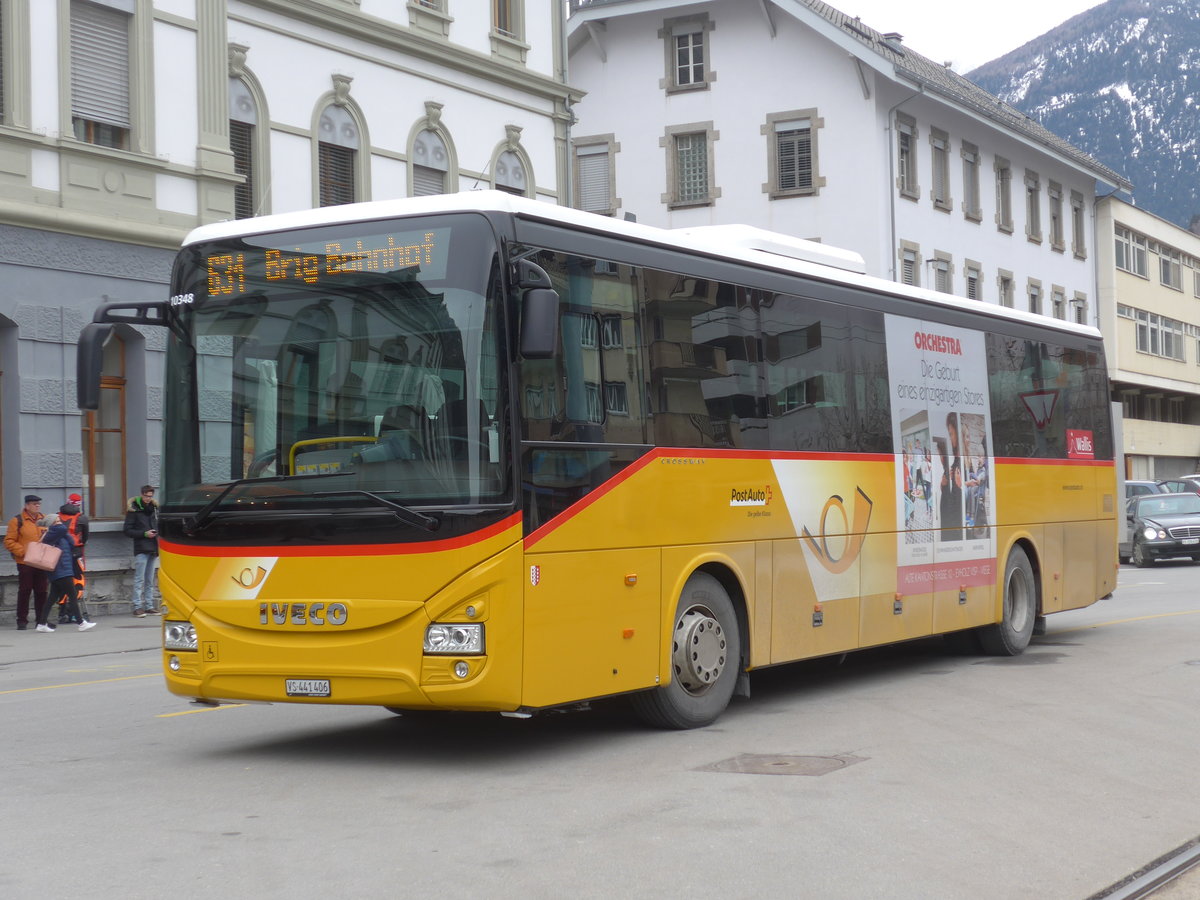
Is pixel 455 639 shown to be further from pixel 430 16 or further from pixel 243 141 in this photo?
pixel 430 16

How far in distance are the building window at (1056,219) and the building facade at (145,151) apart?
29.9m

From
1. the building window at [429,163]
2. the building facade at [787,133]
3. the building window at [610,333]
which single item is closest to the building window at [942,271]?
the building facade at [787,133]

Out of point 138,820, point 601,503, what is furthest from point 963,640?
point 138,820

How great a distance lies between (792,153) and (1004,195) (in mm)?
10014

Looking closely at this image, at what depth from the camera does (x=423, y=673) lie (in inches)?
342

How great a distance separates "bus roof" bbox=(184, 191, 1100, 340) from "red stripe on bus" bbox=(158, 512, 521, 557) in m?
1.71

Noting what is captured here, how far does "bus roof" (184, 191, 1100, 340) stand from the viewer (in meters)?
9.07

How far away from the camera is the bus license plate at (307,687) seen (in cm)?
888

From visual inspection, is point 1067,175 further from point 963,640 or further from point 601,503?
point 601,503

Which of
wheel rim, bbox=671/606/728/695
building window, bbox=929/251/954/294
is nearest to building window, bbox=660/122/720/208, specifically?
building window, bbox=929/251/954/294

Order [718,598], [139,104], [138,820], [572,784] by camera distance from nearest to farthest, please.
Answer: [138,820] → [572,784] → [718,598] → [139,104]

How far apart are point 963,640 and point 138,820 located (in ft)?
32.0

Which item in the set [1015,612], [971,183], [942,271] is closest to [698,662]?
[1015,612]

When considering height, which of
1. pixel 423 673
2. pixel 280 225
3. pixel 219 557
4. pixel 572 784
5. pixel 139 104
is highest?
pixel 139 104
